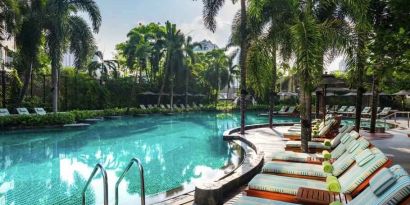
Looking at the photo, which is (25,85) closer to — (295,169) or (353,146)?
(295,169)

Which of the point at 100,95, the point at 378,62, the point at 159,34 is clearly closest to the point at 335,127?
the point at 378,62

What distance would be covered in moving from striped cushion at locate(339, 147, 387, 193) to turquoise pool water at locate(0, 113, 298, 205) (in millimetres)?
3143

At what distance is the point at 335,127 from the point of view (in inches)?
428

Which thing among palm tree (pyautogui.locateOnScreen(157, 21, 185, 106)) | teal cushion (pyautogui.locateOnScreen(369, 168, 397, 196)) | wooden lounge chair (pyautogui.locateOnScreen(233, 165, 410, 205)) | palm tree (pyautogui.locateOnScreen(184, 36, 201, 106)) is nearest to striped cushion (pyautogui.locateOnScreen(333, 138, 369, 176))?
wooden lounge chair (pyautogui.locateOnScreen(233, 165, 410, 205))

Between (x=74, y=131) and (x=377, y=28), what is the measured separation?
15018mm

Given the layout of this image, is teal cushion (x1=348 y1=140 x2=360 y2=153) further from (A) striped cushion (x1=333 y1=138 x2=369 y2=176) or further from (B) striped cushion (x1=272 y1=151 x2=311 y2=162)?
(B) striped cushion (x1=272 y1=151 x2=311 y2=162)

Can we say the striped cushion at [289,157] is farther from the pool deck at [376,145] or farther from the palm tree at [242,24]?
the palm tree at [242,24]

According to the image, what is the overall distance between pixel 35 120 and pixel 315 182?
16414 millimetres

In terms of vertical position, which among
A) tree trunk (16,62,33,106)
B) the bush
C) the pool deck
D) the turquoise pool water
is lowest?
the turquoise pool water

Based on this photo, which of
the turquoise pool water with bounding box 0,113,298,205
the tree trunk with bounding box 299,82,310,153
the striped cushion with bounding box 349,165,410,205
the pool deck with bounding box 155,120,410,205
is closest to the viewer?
the striped cushion with bounding box 349,165,410,205

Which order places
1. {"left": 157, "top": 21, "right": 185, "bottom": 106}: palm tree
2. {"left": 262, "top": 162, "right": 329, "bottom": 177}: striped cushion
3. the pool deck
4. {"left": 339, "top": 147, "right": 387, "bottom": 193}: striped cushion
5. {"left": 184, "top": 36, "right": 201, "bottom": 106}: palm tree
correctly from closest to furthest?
{"left": 339, "top": 147, "right": 387, "bottom": 193}: striped cushion → {"left": 262, "top": 162, "right": 329, "bottom": 177}: striped cushion → the pool deck → {"left": 157, "top": 21, "right": 185, "bottom": 106}: palm tree → {"left": 184, "top": 36, "right": 201, "bottom": 106}: palm tree

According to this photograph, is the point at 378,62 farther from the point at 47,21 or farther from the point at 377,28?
the point at 47,21

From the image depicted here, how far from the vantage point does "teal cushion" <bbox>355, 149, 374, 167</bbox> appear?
4.05 meters

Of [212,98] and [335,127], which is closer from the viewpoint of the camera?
[335,127]
